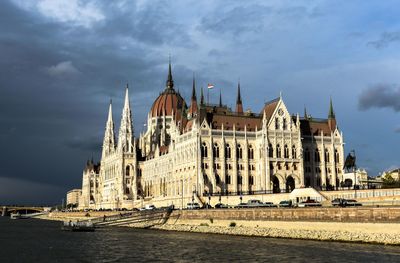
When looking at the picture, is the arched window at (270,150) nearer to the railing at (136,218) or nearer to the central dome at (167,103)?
the railing at (136,218)

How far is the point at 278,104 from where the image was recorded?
13550 centimetres

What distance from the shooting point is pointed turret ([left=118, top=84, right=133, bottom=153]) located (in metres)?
181

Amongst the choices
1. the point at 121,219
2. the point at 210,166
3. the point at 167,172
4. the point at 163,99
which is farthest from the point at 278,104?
the point at 163,99

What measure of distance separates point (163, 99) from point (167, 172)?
1885 inches

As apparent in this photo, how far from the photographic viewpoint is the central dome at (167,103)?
188 meters

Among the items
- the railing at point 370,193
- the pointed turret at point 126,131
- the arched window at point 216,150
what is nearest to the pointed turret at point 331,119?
the arched window at point 216,150

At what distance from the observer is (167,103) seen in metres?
191

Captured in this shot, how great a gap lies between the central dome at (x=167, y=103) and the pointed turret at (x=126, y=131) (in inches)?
313

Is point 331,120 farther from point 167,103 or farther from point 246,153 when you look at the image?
point 167,103

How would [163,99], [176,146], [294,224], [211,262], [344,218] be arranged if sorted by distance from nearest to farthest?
[211,262]
[344,218]
[294,224]
[176,146]
[163,99]

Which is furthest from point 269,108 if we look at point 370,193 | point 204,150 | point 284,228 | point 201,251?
point 201,251

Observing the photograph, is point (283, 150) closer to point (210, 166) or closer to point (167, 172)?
point (210, 166)

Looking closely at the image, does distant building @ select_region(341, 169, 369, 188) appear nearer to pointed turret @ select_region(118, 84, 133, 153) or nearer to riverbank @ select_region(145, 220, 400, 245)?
riverbank @ select_region(145, 220, 400, 245)

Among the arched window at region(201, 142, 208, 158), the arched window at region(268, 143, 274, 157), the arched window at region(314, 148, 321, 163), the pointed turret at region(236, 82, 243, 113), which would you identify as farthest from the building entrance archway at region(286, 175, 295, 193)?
the pointed turret at region(236, 82, 243, 113)
